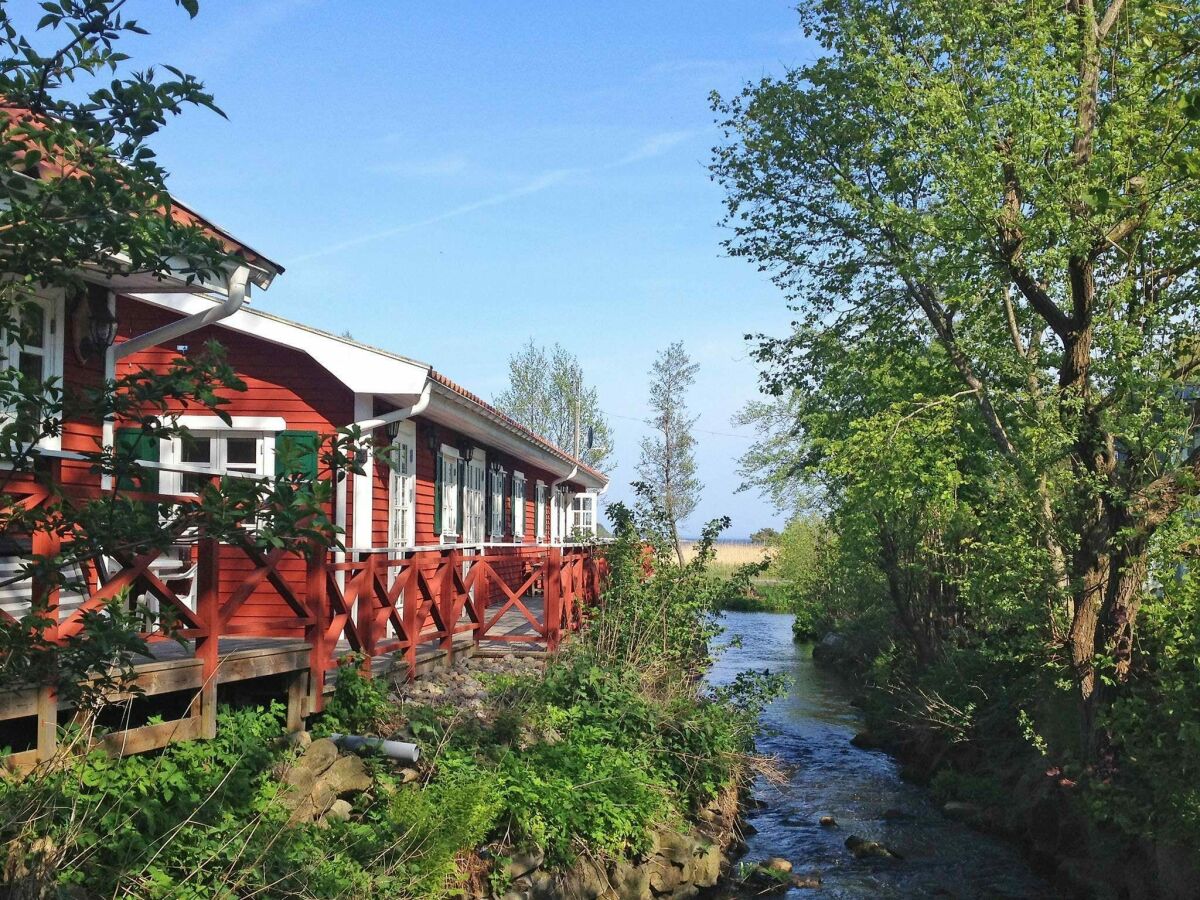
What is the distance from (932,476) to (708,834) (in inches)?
217

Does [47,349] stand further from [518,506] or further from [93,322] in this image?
[518,506]

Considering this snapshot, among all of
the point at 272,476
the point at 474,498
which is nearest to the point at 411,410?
the point at 272,476

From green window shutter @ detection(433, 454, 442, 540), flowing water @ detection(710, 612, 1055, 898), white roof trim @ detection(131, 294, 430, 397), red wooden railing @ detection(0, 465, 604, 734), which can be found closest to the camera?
red wooden railing @ detection(0, 465, 604, 734)

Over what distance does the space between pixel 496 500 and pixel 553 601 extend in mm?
6325

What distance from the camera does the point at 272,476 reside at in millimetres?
7031

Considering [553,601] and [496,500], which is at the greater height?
[496,500]

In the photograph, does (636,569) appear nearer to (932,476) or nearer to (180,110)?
(932,476)

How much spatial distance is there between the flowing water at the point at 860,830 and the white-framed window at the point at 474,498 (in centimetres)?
453

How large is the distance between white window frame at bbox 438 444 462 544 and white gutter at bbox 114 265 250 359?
5.53m

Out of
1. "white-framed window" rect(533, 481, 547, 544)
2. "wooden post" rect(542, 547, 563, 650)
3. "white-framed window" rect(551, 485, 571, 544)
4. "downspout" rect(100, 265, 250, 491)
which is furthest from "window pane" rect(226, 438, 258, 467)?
"white-framed window" rect(551, 485, 571, 544)

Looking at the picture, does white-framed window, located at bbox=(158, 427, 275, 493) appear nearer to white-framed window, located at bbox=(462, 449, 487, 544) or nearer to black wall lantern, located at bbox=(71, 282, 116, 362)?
black wall lantern, located at bbox=(71, 282, 116, 362)

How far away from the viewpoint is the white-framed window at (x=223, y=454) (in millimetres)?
10945

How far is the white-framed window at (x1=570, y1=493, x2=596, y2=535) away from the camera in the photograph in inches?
1162

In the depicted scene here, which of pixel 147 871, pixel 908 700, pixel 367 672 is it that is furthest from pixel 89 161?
pixel 908 700
